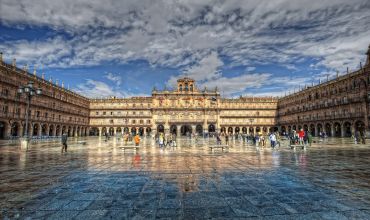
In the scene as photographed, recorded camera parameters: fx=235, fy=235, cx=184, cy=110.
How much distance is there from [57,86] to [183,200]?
5474 cm

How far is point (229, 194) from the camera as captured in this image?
15.6ft

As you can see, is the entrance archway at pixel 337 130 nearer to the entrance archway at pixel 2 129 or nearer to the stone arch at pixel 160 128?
the stone arch at pixel 160 128

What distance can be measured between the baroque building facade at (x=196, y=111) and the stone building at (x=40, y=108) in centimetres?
18

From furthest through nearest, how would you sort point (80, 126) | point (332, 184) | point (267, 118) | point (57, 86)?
point (267, 118)
point (80, 126)
point (57, 86)
point (332, 184)

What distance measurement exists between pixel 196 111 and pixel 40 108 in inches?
1420

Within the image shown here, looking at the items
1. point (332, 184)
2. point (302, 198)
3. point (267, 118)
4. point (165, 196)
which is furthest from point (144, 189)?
point (267, 118)

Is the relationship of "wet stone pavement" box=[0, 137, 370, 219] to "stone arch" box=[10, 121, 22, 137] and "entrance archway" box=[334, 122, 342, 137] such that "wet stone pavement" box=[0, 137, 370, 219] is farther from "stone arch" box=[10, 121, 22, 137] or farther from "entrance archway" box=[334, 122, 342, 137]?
"entrance archway" box=[334, 122, 342, 137]

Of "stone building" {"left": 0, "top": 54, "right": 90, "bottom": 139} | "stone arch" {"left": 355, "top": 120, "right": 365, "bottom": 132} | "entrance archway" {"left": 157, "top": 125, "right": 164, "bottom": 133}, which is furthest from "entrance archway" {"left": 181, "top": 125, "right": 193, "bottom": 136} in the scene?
"stone arch" {"left": 355, "top": 120, "right": 365, "bottom": 132}

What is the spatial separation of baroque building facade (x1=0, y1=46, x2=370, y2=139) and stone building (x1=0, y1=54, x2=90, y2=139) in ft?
Answer: 0.58

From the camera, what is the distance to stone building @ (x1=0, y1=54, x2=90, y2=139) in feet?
115

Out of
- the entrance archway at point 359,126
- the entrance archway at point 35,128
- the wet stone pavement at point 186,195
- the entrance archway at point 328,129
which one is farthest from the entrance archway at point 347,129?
the entrance archway at point 35,128

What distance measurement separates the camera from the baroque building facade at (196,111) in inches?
1635

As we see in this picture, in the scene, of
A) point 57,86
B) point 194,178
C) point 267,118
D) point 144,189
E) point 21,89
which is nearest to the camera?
point 144,189

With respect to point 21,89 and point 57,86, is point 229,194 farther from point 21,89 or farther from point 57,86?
→ point 57,86
